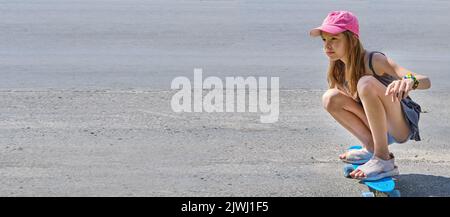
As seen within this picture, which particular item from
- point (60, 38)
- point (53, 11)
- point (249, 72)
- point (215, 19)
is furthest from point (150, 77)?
point (53, 11)

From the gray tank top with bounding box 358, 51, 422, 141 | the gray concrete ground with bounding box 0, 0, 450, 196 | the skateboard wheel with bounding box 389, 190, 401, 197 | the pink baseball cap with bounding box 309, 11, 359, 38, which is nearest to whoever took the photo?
the skateboard wheel with bounding box 389, 190, 401, 197

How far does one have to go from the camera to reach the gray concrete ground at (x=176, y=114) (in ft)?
16.1

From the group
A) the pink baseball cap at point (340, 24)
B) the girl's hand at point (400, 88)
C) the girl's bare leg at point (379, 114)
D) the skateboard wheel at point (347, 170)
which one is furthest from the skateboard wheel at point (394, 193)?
the pink baseball cap at point (340, 24)

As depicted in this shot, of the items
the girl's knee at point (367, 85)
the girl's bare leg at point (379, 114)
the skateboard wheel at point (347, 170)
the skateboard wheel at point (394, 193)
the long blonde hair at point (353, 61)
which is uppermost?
the long blonde hair at point (353, 61)

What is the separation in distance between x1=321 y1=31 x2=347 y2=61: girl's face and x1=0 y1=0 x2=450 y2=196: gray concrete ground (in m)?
0.80

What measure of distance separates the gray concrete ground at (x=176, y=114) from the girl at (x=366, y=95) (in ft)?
0.76

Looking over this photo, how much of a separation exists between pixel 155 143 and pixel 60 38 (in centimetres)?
570

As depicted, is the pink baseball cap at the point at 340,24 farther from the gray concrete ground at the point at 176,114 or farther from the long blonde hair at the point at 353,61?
the gray concrete ground at the point at 176,114

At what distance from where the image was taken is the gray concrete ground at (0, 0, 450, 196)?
4.89 meters

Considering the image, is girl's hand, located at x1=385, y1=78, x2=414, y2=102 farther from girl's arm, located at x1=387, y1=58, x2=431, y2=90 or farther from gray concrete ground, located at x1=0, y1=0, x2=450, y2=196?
gray concrete ground, located at x1=0, y1=0, x2=450, y2=196

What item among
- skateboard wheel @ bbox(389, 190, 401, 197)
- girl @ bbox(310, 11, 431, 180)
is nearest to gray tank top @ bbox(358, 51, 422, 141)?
girl @ bbox(310, 11, 431, 180)

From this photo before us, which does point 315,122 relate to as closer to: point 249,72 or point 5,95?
point 249,72
